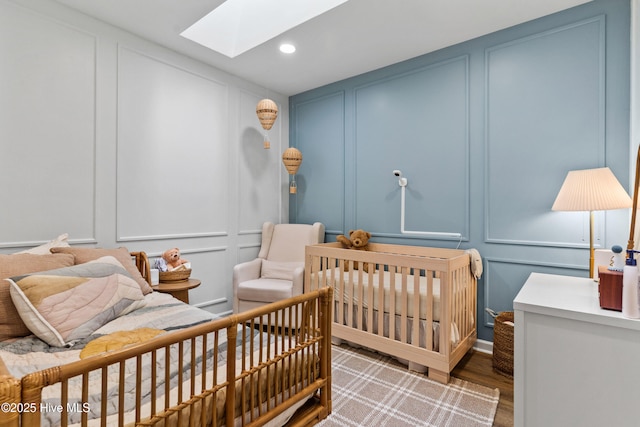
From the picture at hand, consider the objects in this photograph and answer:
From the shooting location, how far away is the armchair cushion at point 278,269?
3211 mm

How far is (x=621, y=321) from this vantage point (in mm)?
1012

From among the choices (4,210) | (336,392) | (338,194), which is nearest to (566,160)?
(338,194)

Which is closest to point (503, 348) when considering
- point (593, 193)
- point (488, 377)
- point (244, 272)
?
point (488, 377)

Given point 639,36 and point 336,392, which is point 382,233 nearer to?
point 336,392

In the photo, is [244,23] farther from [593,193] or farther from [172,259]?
[593,193]

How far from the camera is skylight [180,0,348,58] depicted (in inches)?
96.7

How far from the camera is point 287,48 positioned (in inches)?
108

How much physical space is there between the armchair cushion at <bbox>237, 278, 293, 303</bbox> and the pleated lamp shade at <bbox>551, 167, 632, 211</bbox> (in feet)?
7.07

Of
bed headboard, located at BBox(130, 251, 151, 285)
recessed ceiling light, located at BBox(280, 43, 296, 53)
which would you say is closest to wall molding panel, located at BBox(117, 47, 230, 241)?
bed headboard, located at BBox(130, 251, 151, 285)

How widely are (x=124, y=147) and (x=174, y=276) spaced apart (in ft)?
3.65

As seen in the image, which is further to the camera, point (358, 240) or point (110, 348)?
point (358, 240)

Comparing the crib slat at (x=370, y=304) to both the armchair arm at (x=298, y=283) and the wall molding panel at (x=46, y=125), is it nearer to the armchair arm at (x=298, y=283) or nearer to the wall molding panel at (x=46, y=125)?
the armchair arm at (x=298, y=283)

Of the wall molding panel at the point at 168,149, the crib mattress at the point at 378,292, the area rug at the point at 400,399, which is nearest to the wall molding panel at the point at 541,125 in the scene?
the crib mattress at the point at 378,292

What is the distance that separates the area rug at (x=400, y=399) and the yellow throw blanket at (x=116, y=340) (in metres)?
1.03
